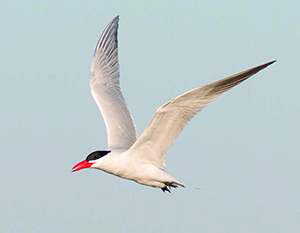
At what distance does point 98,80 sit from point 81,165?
10.3ft

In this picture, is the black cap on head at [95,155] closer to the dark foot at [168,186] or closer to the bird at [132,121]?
the bird at [132,121]

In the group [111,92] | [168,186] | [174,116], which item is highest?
[111,92]

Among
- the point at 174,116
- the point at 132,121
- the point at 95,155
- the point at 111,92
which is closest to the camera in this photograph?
the point at 174,116

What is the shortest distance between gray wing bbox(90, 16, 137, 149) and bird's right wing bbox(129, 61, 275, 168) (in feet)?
4.35

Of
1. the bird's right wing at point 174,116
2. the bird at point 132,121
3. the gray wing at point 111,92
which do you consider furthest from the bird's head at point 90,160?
the gray wing at point 111,92

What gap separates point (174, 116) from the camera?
941cm

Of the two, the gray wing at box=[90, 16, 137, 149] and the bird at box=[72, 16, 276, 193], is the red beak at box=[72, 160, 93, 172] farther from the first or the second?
the gray wing at box=[90, 16, 137, 149]

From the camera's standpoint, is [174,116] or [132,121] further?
[132,121]

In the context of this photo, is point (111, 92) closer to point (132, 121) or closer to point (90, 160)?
point (132, 121)

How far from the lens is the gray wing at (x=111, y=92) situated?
39.0 ft

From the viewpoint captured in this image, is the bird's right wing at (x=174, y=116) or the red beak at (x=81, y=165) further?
the red beak at (x=81, y=165)

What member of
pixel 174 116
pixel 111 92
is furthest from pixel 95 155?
pixel 111 92

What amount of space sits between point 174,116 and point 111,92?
3.70 m

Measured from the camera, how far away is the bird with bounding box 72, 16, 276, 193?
357 inches
